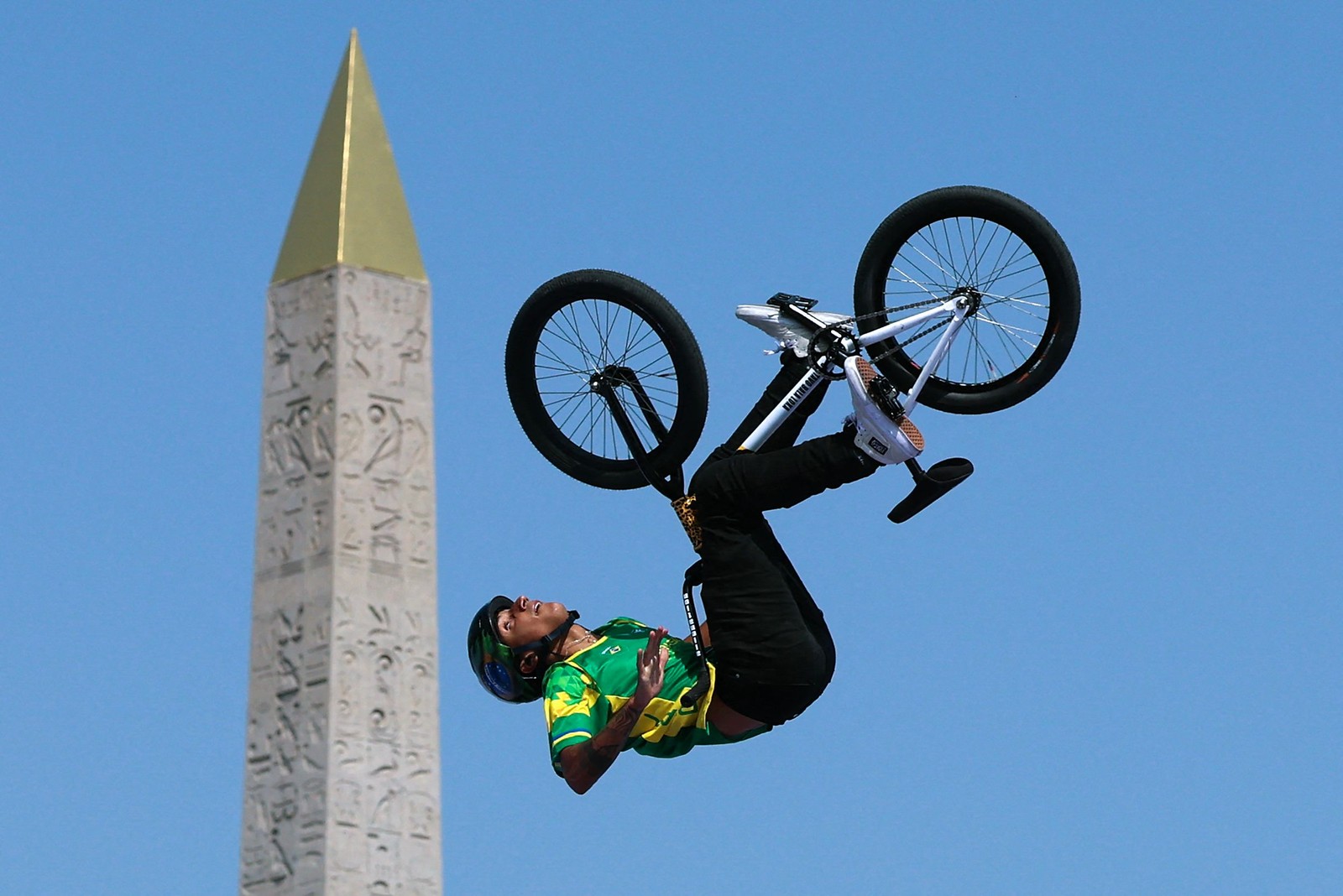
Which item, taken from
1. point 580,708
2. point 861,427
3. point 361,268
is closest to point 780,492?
point 861,427

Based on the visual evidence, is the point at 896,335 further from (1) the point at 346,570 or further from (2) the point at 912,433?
(1) the point at 346,570

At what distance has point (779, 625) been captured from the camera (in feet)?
42.1

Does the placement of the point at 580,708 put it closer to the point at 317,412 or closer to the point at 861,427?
the point at 861,427

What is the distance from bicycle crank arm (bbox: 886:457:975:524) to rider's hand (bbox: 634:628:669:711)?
1191mm

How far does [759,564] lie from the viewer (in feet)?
42.1

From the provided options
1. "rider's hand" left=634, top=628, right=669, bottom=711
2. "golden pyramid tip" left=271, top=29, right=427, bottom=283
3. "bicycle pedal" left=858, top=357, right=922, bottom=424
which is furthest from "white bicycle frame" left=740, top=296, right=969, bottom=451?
"golden pyramid tip" left=271, top=29, right=427, bottom=283

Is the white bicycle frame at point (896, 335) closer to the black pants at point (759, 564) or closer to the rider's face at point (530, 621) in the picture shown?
the black pants at point (759, 564)

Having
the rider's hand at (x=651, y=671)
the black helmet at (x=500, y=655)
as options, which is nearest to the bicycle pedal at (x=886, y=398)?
the rider's hand at (x=651, y=671)

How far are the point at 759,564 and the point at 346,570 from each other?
10.4 ft

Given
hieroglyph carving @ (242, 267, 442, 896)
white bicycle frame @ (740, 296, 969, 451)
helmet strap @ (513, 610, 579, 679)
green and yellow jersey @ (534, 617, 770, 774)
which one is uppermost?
white bicycle frame @ (740, 296, 969, 451)

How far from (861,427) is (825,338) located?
1.48 feet

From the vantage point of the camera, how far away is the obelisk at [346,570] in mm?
9930

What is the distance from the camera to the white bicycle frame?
40.8 feet

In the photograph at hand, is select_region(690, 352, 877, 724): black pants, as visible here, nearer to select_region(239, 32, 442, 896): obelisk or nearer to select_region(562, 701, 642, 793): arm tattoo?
select_region(562, 701, 642, 793): arm tattoo
